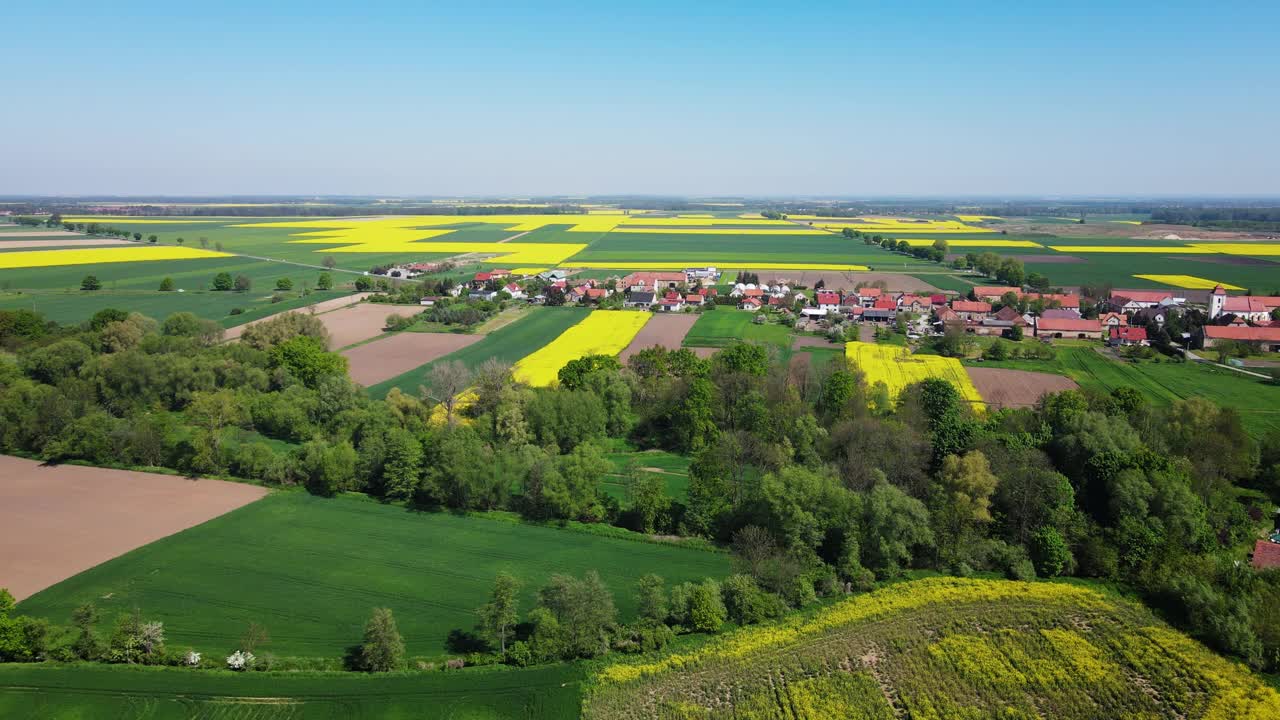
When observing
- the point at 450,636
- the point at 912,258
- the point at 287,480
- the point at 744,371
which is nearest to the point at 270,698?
the point at 450,636

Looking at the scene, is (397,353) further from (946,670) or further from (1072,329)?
(1072,329)

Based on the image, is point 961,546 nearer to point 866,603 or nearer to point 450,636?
point 866,603

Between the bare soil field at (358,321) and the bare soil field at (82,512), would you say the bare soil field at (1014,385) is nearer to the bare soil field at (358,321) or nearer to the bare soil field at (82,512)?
the bare soil field at (82,512)

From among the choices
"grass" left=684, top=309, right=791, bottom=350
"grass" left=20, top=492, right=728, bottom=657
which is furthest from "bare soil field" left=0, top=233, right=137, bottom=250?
"grass" left=20, top=492, right=728, bottom=657

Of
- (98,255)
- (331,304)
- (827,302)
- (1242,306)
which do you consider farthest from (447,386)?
(98,255)

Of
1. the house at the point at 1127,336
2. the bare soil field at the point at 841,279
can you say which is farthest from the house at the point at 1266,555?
the bare soil field at the point at 841,279
